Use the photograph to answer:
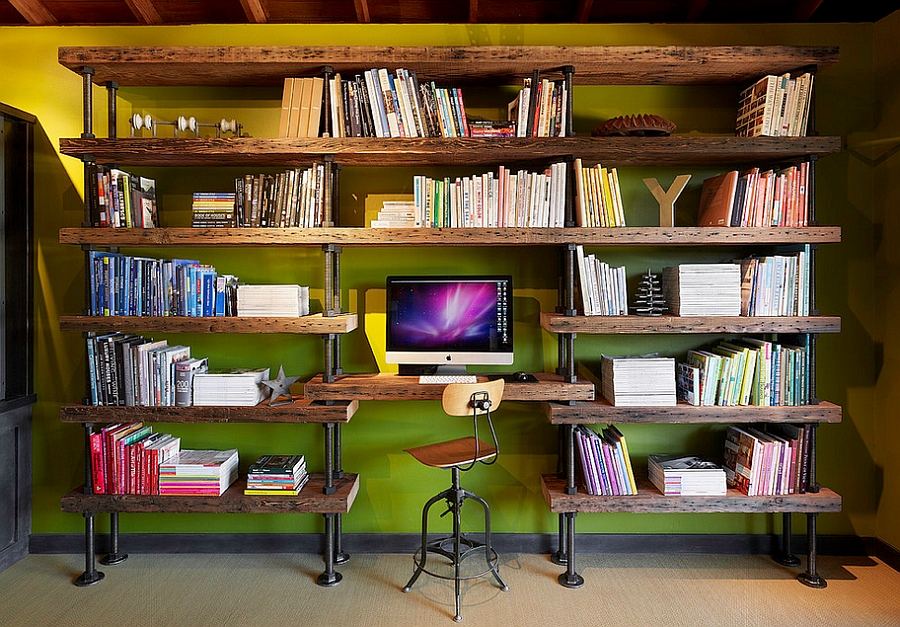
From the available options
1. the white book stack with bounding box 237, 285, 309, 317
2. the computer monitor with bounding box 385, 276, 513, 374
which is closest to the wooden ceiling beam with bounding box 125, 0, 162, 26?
the white book stack with bounding box 237, 285, 309, 317

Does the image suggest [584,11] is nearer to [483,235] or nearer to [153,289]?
[483,235]

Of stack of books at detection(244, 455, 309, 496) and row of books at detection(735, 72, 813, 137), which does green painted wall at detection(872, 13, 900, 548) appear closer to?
row of books at detection(735, 72, 813, 137)

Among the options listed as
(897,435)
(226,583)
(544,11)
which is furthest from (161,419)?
(897,435)

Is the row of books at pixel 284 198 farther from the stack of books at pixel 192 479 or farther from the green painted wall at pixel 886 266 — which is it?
the green painted wall at pixel 886 266

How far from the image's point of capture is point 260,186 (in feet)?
9.45

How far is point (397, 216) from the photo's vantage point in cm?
285

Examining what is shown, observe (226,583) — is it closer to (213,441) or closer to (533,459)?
(213,441)

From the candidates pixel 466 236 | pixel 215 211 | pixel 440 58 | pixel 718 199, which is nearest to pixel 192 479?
pixel 215 211

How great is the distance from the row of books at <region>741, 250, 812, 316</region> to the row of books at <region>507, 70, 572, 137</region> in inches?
43.6

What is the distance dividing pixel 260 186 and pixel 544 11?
67.9 inches

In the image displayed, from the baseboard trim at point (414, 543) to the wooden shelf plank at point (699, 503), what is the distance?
469mm

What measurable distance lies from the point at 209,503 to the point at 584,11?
3.02 meters

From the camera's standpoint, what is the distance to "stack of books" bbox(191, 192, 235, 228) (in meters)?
2.89

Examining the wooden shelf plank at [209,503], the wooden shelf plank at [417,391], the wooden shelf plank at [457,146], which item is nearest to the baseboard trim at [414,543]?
the wooden shelf plank at [209,503]
